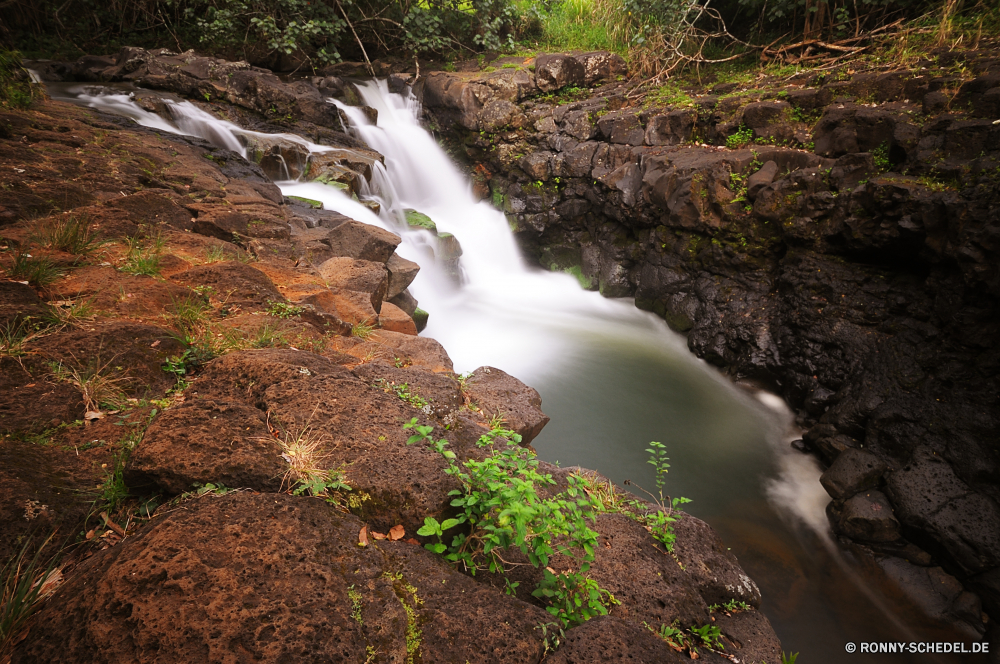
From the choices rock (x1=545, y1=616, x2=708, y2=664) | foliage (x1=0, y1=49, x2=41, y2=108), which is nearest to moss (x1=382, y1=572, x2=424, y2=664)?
rock (x1=545, y1=616, x2=708, y2=664)

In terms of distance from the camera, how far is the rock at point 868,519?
15.3 feet

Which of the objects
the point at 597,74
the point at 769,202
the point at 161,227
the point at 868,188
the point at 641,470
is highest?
the point at 597,74

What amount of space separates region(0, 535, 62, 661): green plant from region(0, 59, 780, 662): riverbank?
0.04 metres

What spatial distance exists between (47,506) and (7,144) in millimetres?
5026

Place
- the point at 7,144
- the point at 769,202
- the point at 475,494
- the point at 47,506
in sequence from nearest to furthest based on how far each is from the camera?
1. the point at 47,506
2. the point at 475,494
3. the point at 7,144
4. the point at 769,202

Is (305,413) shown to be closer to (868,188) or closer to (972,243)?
(972,243)

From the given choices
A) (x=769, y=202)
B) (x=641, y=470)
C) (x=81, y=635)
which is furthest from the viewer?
(x=769, y=202)

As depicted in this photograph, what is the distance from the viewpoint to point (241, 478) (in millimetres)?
1769

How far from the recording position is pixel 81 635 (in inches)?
48.9

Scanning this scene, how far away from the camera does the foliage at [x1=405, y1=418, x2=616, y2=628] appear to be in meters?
1.82

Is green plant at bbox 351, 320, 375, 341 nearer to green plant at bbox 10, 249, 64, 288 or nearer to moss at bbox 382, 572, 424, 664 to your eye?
green plant at bbox 10, 249, 64, 288

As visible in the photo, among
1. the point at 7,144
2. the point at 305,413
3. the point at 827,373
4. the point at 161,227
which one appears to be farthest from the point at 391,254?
the point at 827,373

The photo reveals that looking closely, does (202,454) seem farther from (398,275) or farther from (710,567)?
(398,275)

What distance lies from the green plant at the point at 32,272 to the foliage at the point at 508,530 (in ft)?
8.15
